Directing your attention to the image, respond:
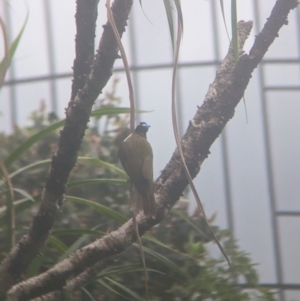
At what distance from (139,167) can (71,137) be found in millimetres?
102

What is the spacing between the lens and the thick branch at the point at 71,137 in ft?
2.41

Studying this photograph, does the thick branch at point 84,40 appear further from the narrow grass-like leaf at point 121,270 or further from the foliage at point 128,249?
the narrow grass-like leaf at point 121,270

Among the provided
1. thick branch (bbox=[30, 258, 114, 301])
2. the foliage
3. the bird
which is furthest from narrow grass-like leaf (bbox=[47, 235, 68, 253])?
the bird

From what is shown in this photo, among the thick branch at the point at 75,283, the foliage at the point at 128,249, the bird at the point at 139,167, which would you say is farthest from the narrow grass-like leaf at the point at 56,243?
the bird at the point at 139,167

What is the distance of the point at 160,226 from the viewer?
1397 millimetres

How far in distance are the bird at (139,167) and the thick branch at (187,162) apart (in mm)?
58

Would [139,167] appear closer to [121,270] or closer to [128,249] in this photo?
[121,270]

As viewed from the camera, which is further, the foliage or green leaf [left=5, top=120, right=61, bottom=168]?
the foliage

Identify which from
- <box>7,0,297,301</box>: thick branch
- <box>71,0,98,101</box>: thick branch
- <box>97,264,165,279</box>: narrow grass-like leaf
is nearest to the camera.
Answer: <box>71,0,98,101</box>: thick branch

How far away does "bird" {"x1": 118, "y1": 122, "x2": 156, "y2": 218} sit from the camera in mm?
756

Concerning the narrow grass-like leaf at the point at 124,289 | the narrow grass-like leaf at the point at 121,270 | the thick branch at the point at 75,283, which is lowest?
the narrow grass-like leaf at the point at 124,289

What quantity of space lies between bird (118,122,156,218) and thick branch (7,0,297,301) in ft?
0.19

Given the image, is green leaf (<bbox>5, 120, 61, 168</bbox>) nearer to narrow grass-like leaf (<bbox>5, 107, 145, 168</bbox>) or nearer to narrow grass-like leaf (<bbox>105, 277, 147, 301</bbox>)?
narrow grass-like leaf (<bbox>5, 107, 145, 168</bbox>)

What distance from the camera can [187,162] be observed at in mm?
875
